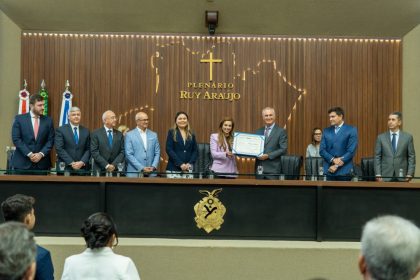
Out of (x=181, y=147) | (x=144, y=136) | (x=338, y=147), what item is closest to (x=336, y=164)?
(x=338, y=147)

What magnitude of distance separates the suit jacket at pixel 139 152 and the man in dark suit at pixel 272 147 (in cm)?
116

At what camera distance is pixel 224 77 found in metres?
10.5

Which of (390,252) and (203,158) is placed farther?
(203,158)

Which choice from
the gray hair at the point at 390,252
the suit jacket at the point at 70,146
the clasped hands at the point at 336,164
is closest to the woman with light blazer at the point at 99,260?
the gray hair at the point at 390,252

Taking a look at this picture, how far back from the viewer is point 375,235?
6.49ft

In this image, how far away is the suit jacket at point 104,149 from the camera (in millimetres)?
6766

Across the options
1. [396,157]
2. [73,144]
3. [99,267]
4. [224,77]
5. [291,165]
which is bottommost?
[99,267]

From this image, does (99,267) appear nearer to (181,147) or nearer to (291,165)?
(181,147)

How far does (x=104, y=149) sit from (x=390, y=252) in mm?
5192

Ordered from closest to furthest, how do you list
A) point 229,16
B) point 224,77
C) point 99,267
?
point 99,267 → point 229,16 → point 224,77

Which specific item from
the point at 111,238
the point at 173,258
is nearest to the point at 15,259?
the point at 111,238

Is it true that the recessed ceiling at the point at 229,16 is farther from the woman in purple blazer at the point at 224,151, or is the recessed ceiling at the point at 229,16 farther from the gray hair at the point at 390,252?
the gray hair at the point at 390,252

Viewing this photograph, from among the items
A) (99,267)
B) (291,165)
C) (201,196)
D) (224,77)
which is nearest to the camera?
(99,267)

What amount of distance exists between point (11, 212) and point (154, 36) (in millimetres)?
7325
